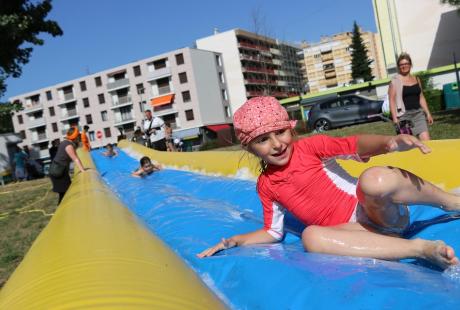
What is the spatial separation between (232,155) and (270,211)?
263 cm

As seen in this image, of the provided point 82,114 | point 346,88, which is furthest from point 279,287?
point 82,114

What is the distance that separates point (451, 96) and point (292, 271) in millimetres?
17824

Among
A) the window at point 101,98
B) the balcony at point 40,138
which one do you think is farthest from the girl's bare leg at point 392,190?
the balcony at point 40,138

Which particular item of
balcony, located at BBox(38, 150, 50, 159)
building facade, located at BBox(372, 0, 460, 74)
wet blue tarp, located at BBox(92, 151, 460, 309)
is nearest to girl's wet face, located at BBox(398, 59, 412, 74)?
wet blue tarp, located at BBox(92, 151, 460, 309)

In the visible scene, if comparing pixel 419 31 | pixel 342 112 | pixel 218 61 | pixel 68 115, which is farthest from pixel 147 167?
pixel 68 115

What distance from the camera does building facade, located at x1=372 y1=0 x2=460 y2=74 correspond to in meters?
22.9

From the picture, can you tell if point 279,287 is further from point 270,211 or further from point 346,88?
point 346,88

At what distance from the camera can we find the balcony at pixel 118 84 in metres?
45.8

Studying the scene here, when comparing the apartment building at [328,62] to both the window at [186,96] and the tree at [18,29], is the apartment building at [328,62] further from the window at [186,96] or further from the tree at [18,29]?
the tree at [18,29]

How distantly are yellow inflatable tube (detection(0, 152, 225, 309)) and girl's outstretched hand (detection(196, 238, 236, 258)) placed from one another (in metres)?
0.24

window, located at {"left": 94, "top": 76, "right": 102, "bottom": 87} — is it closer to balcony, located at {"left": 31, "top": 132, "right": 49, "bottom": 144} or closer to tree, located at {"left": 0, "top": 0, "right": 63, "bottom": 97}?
balcony, located at {"left": 31, "top": 132, "right": 49, "bottom": 144}

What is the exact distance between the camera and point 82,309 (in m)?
1.07

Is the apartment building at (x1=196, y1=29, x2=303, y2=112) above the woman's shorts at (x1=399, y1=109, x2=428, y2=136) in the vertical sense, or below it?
above

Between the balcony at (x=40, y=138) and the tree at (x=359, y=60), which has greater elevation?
the tree at (x=359, y=60)
